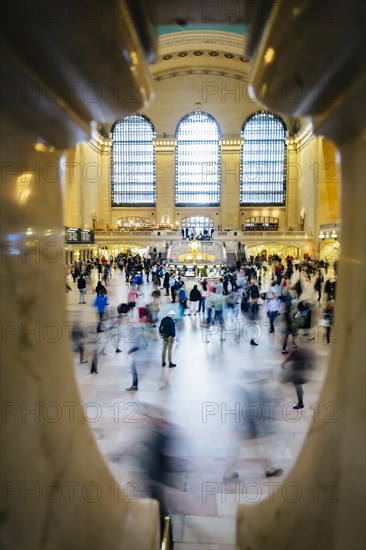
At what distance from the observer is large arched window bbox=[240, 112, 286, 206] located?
1615 inches

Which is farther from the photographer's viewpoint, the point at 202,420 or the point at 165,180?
the point at 165,180

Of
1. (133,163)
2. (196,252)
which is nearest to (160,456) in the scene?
(196,252)

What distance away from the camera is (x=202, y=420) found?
14.6 ft

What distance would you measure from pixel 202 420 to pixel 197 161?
39.8m

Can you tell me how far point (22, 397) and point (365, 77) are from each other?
62.6 inches

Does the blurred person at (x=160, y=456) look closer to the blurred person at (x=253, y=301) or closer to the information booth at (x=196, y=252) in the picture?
the blurred person at (x=253, y=301)

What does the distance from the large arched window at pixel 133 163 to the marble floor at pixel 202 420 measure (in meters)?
36.0

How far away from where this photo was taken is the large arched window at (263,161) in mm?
41031

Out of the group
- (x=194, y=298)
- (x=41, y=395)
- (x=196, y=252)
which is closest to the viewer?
(x=41, y=395)

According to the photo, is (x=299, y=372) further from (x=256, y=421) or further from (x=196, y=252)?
(x=196, y=252)

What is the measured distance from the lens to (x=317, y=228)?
3344cm

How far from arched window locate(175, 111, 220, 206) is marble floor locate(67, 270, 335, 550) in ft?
117

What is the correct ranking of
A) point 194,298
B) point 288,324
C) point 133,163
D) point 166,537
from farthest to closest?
point 133,163, point 194,298, point 288,324, point 166,537

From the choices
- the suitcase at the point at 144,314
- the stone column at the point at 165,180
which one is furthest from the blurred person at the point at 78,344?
the stone column at the point at 165,180
